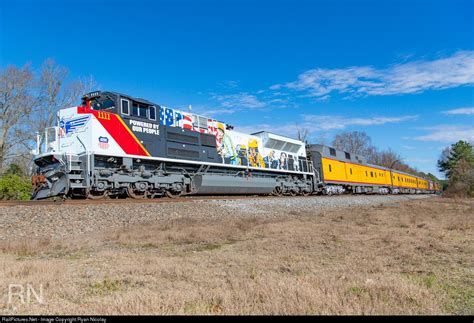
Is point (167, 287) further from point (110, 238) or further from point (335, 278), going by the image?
point (110, 238)

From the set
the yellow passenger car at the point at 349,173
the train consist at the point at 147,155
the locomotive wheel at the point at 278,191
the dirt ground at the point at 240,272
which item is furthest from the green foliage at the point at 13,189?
the yellow passenger car at the point at 349,173

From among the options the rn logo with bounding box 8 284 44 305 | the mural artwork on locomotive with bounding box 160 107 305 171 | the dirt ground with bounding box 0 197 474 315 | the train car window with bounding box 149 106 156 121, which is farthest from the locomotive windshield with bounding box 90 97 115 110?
the rn logo with bounding box 8 284 44 305

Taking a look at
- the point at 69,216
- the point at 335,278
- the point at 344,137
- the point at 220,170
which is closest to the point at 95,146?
the point at 69,216

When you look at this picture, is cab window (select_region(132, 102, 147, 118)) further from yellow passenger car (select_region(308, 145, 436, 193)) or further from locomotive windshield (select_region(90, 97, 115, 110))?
yellow passenger car (select_region(308, 145, 436, 193))

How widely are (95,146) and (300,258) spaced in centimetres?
878

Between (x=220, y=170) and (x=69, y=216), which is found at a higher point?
(x=220, y=170)

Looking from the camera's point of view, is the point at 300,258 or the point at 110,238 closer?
the point at 300,258

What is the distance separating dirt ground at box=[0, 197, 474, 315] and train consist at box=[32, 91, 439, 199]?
4060 mm

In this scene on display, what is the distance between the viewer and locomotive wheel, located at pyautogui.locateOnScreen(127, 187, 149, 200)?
40.5 feet

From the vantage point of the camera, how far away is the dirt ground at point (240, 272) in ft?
10.2

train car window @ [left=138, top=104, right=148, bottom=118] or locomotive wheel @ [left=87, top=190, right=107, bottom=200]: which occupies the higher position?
train car window @ [left=138, top=104, right=148, bottom=118]

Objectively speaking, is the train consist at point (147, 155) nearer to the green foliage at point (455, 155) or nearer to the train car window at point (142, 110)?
the train car window at point (142, 110)

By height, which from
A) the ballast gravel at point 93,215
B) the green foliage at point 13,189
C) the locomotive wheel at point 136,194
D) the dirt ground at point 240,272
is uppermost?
the green foliage at point 13,189

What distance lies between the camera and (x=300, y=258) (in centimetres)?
536
